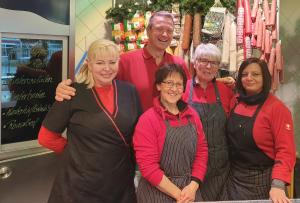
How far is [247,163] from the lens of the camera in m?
1.89

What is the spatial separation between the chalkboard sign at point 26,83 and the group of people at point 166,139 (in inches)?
15.0

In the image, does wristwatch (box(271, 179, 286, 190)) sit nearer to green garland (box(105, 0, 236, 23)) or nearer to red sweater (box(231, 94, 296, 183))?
red sweater (box(231, 94, 296, 183))

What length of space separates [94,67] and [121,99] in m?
0.19

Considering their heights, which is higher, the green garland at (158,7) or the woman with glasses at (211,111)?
the green garland at (158,7)

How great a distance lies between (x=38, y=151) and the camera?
83.0 inches

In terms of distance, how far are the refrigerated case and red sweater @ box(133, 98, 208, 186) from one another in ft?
2.34

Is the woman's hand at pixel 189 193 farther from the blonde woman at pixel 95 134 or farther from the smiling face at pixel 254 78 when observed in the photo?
the smiling face at pixel 254 78

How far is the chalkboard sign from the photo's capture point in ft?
6.46

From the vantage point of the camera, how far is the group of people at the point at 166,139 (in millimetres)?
1646

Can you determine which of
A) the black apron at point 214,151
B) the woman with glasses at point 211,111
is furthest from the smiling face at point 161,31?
the black apron at point 214,151

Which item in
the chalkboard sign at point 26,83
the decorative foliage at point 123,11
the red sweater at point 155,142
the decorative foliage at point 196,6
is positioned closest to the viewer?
the red sweater at point 155,142

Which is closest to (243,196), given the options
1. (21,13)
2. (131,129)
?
(131,129)

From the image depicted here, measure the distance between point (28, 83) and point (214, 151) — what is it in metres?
1.09

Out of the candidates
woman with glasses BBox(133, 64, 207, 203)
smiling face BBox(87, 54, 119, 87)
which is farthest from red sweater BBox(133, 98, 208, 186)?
smiling face BBox(87, 54, 119, 87)
